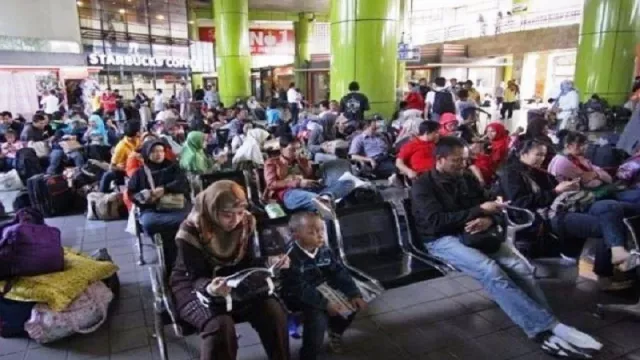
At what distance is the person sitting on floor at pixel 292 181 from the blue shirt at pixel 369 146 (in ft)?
5.74

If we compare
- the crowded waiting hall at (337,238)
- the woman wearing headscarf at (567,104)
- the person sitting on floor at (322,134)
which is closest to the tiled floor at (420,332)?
the crowded waiting hall at (337,238)

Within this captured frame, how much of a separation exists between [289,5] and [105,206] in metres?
21.7

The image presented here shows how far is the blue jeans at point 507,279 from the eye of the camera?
9.71 feet

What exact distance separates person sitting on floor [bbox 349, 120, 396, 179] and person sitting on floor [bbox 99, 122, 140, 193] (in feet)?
9.68

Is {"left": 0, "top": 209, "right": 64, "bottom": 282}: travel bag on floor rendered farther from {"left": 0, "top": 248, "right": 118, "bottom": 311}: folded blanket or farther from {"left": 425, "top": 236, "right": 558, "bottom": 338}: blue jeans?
{"left": 425, "top": 236, "right": 558, "bottom": 338}: blue jeans

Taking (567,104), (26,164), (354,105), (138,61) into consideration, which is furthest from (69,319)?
(138,61)

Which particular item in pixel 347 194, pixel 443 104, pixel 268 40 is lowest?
pixel 347 194

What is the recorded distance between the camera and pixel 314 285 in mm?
2852

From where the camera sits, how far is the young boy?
274cm

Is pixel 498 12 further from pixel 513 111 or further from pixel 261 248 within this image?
pixel 261 248

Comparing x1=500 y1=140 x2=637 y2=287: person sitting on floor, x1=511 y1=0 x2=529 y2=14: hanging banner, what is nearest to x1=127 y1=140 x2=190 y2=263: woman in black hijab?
x1=500 y1=140 x2=637 y2=287: person sitting on floor

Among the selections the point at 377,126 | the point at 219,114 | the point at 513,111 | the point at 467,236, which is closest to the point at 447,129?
the point at 377,126

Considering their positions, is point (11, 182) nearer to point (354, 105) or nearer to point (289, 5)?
point (354, 105)

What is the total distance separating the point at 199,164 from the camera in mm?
5578
